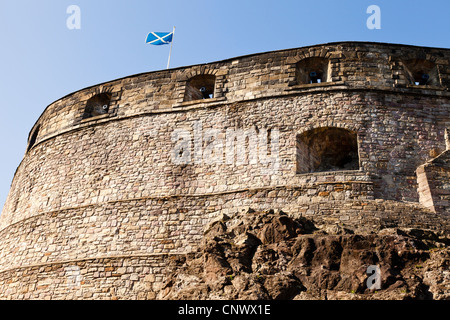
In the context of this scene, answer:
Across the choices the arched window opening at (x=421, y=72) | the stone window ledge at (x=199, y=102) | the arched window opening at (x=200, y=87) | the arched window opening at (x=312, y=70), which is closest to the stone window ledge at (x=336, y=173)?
the arched window opening at (x=312, y=70)

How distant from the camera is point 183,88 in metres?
10.2

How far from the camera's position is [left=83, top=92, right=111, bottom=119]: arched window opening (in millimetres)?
11114

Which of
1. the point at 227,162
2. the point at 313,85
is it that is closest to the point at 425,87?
the point at 313,85

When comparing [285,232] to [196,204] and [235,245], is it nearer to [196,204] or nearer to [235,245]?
[235,245]

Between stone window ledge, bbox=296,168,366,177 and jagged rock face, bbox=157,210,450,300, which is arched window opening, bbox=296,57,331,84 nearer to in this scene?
stone window ledge, bbox=296,168,366,177

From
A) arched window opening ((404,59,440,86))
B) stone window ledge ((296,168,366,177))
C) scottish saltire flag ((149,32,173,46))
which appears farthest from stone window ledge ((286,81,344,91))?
scottish saltire flag ((149,32,173,46))

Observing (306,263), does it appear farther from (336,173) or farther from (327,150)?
(327,150)

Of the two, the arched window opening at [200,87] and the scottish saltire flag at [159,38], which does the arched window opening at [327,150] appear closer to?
the arched window opening at [200,87]

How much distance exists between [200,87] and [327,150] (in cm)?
345

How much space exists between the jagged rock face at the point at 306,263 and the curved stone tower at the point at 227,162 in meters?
0.73

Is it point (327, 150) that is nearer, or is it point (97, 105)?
point (327, 150)

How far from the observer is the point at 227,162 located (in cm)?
888

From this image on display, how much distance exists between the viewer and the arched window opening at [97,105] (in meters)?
11.1

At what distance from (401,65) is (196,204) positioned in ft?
17.6
